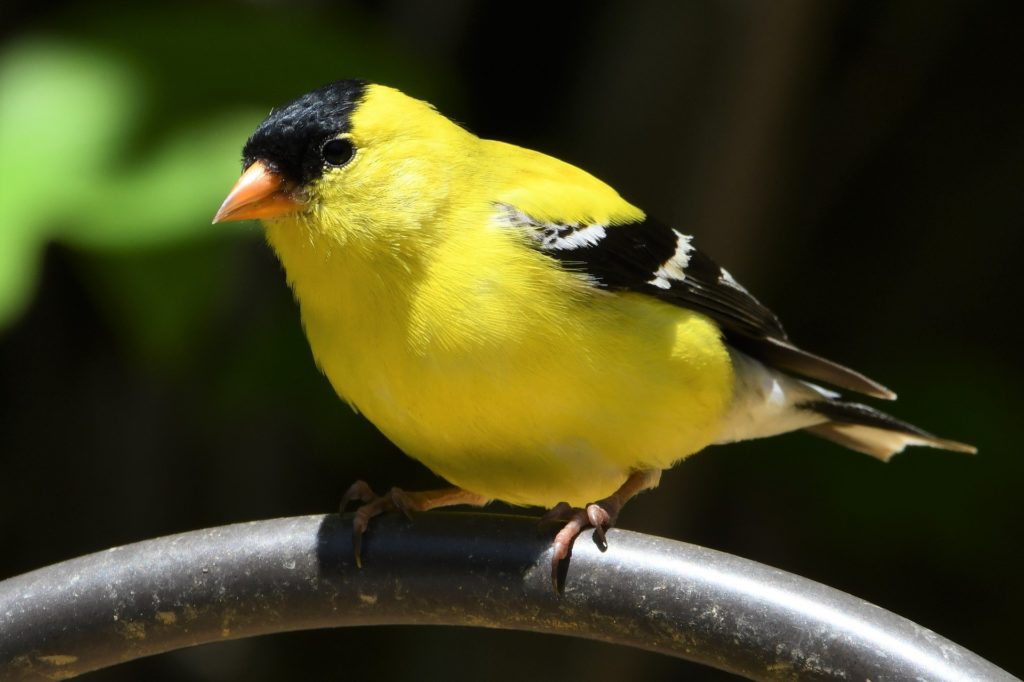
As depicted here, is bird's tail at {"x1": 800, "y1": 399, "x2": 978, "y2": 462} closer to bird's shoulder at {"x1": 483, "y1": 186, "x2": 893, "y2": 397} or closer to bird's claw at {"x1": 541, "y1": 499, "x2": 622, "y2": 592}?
bird's shoulder at {"x1": 483, "y1": 186, "x2": 893, "y2": 397}

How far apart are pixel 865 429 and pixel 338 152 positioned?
180 centimetres

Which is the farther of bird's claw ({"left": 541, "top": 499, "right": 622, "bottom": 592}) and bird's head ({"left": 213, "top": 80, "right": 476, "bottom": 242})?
bird's head ({"left": 213, "top": 80, "right": 476, "bottom": 242})

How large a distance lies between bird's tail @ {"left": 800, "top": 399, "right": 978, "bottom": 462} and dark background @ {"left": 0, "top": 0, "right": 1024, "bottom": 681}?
25.1 inches

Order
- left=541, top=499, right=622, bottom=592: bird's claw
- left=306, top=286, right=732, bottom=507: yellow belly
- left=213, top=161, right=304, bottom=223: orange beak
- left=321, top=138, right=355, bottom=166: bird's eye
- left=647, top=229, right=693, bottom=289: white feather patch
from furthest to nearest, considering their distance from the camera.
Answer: left=647, top=229, right=693, bottom=289: white feather patch → left=321, top=138, right=355, bottom=166: bird's eye → left=213, top=161, right=304, bottom=223: orange beak → left=306, top=286, right=732, bottom=507: yellow belly → left=541, top=499, right=622, bottom=592: bird's claw

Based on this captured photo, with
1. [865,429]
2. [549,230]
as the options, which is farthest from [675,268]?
[865,429]

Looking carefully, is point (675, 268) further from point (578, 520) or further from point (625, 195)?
point (625, 195)

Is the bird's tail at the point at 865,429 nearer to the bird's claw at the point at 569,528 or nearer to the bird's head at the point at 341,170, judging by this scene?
the bird's claw at the point at 569,528

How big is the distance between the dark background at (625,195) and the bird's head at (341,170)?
660mm

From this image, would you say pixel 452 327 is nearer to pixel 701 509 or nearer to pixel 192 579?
pixel 192 579

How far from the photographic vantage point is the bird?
2488mm

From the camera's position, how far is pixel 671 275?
3070 millimetres

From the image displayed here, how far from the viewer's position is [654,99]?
15.3 ft

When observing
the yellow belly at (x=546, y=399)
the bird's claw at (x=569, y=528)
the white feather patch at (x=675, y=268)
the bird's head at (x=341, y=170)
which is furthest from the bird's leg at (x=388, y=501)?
the white feather patch at (x=675, y=268)

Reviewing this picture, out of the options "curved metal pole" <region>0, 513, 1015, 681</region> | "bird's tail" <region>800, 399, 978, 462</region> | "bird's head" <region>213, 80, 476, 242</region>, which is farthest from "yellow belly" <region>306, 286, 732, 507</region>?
"bird's tail" <region>800, 399, 978, 462</region>
